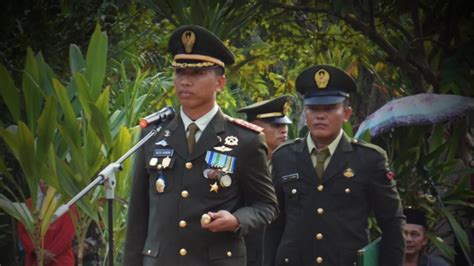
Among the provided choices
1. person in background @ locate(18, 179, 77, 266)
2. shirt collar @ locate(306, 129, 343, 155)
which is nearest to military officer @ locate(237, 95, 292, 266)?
person in background @ locate(18, 179, 77, 266)

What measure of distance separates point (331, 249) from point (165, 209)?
4.60 feet

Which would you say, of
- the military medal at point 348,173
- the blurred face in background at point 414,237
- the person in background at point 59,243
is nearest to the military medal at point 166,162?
the military medal at point 348,173

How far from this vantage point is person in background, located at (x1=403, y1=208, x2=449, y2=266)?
850 cm

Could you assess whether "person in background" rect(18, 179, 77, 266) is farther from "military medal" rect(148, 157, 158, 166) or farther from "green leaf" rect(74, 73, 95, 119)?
"military medal" rect(148, 157, 158, 166)

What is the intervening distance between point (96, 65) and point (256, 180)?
2990 millimetres

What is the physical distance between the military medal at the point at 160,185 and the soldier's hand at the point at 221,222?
1.19 ft

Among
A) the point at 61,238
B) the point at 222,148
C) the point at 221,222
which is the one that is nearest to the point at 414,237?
the point at 61,238

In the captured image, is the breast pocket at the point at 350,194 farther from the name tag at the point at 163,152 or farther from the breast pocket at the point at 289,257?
the name tag at the point at 163,152

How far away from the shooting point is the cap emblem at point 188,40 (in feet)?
19.0

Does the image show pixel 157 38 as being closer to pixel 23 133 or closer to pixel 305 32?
pixel 305 32

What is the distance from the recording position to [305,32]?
1309 cm

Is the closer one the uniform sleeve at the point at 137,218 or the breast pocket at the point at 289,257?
the uniform sleeve at the point at 137,218

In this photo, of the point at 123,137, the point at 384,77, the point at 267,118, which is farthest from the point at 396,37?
the point at 123,137

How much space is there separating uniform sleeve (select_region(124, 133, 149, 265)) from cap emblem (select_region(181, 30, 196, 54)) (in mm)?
552
